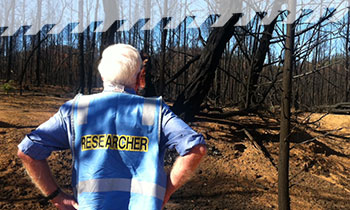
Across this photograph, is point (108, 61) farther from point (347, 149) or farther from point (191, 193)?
point (347, 149)

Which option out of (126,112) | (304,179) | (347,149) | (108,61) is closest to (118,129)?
(126,112)

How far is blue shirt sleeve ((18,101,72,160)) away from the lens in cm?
116

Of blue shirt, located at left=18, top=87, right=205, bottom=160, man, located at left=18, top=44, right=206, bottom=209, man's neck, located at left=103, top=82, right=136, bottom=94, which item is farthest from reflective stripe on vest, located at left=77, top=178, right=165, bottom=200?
man's neck, located at left=103, top=82, right=136, bottom=94

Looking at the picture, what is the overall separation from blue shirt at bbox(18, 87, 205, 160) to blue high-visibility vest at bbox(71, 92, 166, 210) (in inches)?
1.4

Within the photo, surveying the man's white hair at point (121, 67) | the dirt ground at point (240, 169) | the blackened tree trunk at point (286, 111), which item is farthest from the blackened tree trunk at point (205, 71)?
the man's white hair at point (121, 67)

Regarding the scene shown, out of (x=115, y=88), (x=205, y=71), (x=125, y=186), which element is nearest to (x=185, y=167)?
(x=125, y=186)

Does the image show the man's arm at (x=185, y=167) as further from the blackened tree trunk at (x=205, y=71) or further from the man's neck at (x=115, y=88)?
Answer: the blackened tree trunk at (x=205, y=71)

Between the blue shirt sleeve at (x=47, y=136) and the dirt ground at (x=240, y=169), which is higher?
the blue shirt sleeve at (x=47, y=136)

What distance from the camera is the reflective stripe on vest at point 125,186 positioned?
1.14 metres

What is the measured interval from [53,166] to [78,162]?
2903 millimetres

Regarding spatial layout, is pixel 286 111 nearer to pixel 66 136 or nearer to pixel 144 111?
pixel 144 111

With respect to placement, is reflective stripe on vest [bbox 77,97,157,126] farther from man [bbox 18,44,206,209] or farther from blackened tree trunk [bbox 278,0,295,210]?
blackened tree trunk [bbox 278,0,295,210]

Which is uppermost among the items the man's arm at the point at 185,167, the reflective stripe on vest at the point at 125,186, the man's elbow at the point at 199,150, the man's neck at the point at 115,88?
the man's neck at the point at 115,88

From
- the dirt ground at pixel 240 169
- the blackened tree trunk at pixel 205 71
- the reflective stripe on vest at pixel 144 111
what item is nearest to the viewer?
the reflective stripe on vest at pixel 144 111
